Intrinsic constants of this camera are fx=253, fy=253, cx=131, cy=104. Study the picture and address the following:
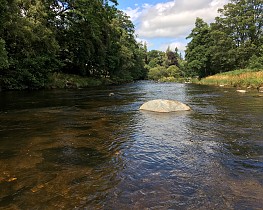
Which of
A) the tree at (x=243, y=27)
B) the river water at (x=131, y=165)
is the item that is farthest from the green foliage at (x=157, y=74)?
the river water at (x=131, y=165)

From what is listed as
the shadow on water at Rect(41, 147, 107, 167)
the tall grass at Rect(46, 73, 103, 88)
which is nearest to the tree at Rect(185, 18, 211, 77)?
the tall grass at Rect(46, 73, 103, 88)

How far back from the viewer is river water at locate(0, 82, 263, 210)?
3.67 metres

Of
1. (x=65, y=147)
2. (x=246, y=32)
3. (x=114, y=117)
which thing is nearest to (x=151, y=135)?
(x=65, y=147)

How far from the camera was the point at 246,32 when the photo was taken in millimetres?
42469

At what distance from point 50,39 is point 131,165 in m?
22.8

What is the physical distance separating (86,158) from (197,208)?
2737 millimetres

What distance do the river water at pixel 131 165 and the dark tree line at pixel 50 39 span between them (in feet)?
28.5

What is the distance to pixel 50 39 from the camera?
24922 millimetres

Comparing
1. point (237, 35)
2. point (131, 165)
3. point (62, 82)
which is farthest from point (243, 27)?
point (131, 165)

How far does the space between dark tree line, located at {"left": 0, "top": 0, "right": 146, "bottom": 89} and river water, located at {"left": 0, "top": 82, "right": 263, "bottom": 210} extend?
28.5 feet

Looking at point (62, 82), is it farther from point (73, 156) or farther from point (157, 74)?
point (157, 74)

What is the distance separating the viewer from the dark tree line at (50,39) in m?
20.0

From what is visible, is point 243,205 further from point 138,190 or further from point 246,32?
point 246,32

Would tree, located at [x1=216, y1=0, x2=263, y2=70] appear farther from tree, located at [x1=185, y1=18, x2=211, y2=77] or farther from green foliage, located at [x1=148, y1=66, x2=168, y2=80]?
green foliage, located at [x1=148, y1=66, x2=168, y2=80]
